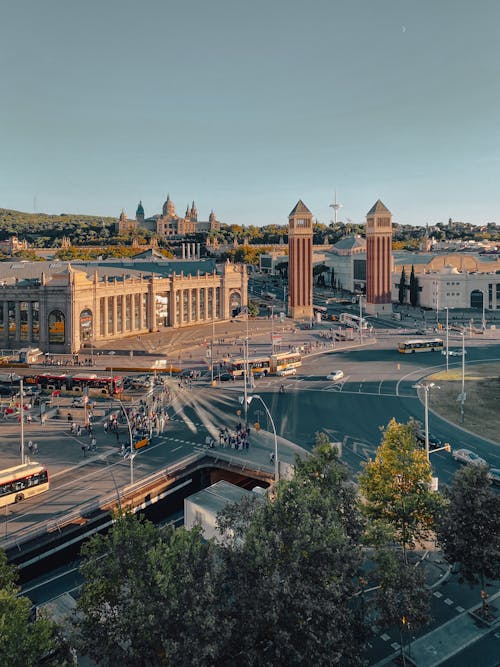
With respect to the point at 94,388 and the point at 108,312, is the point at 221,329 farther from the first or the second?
the point at 94,388

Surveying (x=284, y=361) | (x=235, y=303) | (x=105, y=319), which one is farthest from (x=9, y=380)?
(x=235, y=303)

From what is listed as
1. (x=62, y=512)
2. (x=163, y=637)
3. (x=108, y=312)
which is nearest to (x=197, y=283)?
(x=108, y=312)

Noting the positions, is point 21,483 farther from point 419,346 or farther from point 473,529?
point 419,346

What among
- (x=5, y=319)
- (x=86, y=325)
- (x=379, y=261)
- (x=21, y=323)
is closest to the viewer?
(x=86, y=325)

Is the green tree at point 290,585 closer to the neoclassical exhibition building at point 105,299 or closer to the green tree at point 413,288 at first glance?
the neoclassical exhibition building at point 105,299

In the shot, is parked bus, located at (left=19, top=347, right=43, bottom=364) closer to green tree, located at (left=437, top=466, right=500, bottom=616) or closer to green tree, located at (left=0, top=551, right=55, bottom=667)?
green tree, located at (left=0, top=551, right=55, bottom=667)

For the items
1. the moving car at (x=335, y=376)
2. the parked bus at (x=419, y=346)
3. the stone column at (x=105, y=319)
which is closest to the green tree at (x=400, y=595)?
the moving car at (x=335, y=376)

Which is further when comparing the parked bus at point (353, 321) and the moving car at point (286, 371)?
the parked bus at point (353, 321)
